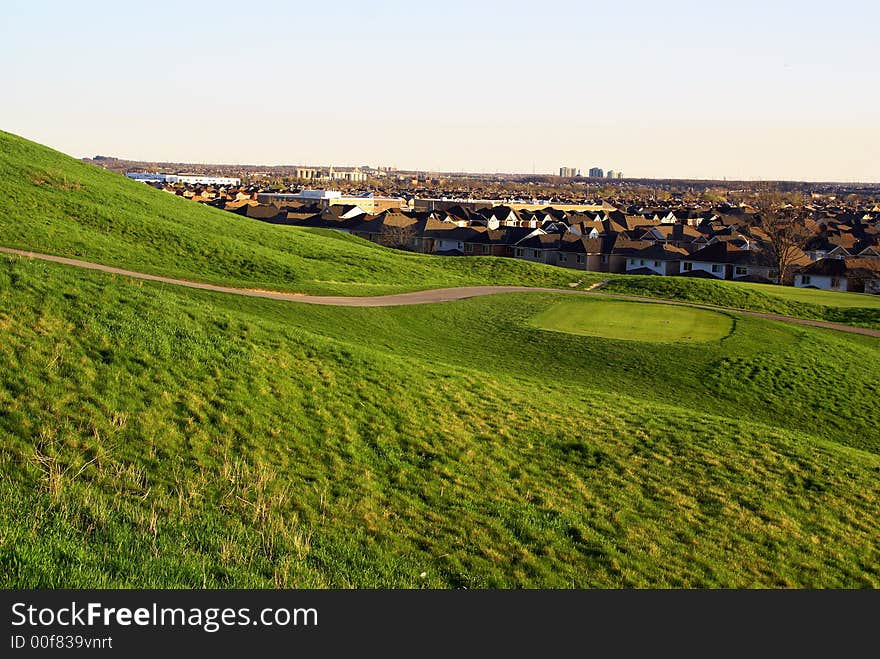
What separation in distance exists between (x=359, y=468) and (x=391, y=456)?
37.1 inches

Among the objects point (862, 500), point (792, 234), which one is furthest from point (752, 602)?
point (792, 234)

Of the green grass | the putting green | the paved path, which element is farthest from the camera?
the green grass

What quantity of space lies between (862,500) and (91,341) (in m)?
15.8

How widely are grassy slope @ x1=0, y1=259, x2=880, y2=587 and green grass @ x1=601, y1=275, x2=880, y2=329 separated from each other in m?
22.4

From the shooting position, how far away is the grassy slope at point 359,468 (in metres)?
9.91

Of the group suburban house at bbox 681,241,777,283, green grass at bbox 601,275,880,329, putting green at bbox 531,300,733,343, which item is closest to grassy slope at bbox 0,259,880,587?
putting green at bbox 531,300,733,343

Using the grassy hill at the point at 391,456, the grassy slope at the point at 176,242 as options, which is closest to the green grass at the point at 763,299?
the grassy slope at the point at 176,242

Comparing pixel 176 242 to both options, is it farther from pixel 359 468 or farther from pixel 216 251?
pixel 359 468

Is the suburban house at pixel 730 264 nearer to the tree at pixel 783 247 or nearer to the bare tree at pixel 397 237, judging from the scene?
the tree at pixel 783 247

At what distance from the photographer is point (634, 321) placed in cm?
3469

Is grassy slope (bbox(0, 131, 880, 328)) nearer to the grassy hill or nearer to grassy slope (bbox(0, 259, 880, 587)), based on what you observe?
the grassy hill

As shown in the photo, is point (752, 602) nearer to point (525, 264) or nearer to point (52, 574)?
point (52, 574)

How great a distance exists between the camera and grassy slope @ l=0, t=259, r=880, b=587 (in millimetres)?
9914

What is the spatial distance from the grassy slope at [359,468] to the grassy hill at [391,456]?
2.1 inches
